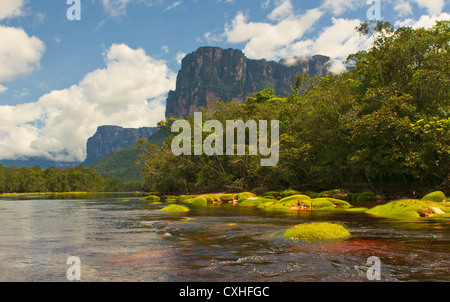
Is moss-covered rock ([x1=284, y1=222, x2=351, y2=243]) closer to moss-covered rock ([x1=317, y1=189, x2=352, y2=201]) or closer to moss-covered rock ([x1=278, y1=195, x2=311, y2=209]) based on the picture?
moss-covered rock ([x1=278, y1=195, x2=311, y2=209])

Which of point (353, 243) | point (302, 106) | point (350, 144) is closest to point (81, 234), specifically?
point (353, 243)

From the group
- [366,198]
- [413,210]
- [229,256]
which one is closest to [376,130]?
[366,198]

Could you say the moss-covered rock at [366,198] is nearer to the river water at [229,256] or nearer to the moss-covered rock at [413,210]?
the moss-covered rock at [413,210]

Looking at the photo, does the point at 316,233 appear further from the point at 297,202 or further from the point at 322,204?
the point at 297,202

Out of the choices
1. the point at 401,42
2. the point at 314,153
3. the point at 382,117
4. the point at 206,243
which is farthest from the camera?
the point at 314,153

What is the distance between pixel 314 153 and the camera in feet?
139

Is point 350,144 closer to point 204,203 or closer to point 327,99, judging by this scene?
point 327,99

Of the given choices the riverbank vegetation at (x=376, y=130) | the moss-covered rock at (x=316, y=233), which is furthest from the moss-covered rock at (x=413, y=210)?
the riverbank vegetation at (x=376, y=130)

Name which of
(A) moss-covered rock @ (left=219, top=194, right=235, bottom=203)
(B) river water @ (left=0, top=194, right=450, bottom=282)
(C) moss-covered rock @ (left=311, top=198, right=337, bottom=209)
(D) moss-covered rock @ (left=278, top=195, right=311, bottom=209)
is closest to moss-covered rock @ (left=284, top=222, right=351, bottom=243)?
(B) river water @ (left=0, top=194, right=450, bottom=282)

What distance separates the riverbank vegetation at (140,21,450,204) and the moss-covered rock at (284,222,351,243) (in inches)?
697

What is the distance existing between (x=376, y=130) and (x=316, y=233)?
2117cm

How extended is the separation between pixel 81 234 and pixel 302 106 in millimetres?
37034

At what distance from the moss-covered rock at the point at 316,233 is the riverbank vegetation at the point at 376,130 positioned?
17715 mm
